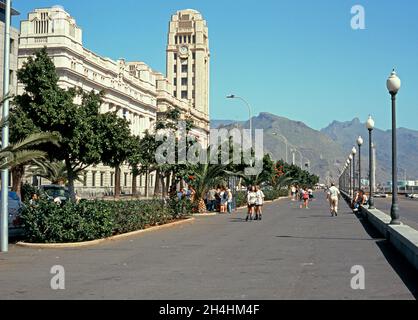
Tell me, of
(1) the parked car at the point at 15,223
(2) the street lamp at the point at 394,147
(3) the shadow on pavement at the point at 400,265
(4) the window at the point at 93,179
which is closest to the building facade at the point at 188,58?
(4) the window at the point at 93,179

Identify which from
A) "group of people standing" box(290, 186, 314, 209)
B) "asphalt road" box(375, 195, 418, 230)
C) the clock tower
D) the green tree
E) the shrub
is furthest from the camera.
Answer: the clock tower

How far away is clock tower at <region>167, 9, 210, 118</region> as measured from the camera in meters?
150

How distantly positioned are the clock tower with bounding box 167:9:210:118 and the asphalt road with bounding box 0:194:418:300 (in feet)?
436

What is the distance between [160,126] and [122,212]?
12.3m

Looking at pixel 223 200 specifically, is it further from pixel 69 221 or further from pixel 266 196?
pixel 266 196

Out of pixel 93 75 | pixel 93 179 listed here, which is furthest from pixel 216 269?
pixel 93 75

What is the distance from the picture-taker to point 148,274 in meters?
11.1

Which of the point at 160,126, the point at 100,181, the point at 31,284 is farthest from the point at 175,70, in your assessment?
the point at 31,284

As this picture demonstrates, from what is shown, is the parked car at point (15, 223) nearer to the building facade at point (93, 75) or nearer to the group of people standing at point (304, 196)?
the group of people standing at point (304, 196)

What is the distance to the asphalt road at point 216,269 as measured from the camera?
9.17 m

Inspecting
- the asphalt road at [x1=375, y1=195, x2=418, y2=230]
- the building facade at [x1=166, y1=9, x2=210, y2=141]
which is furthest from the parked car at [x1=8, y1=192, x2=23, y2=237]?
the building facade at [x1=166, y1=9, x2=210, y2=141]

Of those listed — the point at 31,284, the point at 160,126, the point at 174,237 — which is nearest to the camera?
the point at 31,284

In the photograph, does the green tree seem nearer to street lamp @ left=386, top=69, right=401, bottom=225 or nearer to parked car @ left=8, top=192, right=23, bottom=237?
parked car @ left=8, top=192, right=23, bottom=237
